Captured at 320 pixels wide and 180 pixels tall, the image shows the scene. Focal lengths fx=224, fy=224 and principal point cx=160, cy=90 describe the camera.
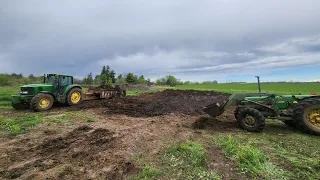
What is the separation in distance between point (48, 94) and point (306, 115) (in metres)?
12.1

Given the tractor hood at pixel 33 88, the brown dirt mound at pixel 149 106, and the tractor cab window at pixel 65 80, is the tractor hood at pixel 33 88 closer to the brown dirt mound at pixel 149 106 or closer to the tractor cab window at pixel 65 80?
the tractor cab window at pixel 65 80

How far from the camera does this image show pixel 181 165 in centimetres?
452

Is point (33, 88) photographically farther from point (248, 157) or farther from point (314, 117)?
point (314, 117)

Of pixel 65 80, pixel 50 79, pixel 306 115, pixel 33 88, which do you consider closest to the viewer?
pixel 306 115

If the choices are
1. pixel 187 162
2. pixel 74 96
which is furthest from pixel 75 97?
pixel 187 162

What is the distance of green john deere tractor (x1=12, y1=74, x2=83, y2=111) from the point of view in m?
12.0

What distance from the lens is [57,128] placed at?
7871 millimetres

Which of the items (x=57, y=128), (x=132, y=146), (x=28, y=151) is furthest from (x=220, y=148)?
(x=57, y=128)

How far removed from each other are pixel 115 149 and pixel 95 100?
11568 mm

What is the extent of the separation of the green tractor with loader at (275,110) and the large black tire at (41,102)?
29.1 feet

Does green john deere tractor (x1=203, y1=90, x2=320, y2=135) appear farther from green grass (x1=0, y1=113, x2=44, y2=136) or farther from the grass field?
green grass (x1=0, y1=113, x2=44, y2=136)

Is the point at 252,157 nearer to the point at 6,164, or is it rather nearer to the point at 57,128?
the point at 6,164

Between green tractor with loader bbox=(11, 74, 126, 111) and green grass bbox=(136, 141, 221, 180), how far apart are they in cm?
932

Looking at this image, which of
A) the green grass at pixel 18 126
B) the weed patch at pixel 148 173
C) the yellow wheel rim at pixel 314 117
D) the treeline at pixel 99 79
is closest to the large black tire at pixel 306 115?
the yellow wheel rim at pixel 314 117
